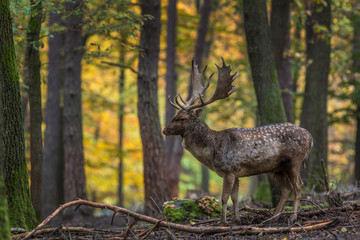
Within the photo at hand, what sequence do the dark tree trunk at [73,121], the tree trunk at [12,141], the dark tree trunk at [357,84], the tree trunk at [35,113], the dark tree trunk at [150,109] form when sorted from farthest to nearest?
the dark tree trunk at [73,121], the dark tree trunk at [357,84], the dark tree trunk at [150,109], the tree trunk at [35,113], the tree trunk at [12,141]

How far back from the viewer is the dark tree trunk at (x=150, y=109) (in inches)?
449

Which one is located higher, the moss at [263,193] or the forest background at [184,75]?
the forest background at [184,75]

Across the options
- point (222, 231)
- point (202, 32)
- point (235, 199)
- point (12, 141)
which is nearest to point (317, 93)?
point (202, 32)

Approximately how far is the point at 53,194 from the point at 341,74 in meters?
11.6

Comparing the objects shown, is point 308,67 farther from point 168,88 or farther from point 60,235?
point 60,235

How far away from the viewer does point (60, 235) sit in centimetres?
621

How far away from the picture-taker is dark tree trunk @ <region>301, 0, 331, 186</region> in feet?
41.4

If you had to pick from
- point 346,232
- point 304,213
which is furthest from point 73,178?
point 346,232

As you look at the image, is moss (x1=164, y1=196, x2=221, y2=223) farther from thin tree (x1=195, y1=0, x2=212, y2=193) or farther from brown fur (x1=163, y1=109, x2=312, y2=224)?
thin tree (x1=195, y1=0, x2=212, y2=193)

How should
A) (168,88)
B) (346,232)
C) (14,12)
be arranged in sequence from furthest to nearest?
(168,88), (14,12), (346,232)

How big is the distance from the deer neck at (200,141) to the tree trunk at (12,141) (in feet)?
9.13

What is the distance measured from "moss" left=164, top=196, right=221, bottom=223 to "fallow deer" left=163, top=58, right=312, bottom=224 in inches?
47.6

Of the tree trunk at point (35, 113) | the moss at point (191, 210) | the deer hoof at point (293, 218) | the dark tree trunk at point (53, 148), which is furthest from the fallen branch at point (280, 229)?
the dark tree trunk at point (53, 148)

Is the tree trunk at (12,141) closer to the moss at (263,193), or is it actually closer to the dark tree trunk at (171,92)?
the moss at (263,193)
